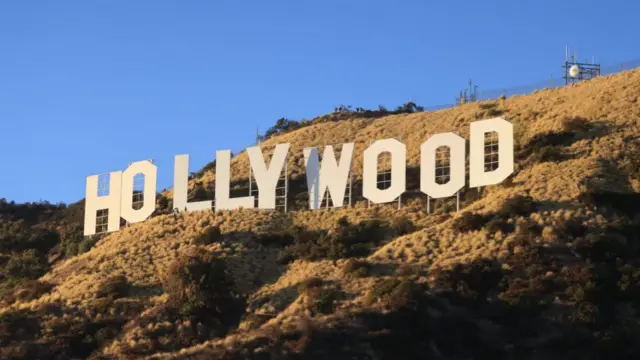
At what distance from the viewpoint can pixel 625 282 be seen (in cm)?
6212

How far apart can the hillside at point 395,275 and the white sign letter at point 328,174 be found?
150cm

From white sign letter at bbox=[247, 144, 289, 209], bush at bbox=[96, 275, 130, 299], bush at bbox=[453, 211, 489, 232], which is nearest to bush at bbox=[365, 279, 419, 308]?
bush at bbox=[453, 211, 489, 232]

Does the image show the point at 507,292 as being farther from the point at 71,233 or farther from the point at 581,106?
the point at 71,233

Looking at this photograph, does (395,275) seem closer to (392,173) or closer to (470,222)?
(470,222)

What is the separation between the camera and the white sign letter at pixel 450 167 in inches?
2864

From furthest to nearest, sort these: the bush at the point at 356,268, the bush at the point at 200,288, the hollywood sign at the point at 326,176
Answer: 1. the hollywood sign at the point at 326,176
2. the bush at the point at 356,268
3. the bush at the point at 200,288

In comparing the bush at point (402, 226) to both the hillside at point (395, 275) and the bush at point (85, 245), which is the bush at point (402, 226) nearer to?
the hillside at point (395, 275)

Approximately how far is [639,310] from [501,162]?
13.8 meters

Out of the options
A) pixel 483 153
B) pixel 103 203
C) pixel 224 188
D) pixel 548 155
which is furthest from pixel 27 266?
pixel 548 155

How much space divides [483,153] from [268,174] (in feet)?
48.9

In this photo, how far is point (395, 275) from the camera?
6581cm

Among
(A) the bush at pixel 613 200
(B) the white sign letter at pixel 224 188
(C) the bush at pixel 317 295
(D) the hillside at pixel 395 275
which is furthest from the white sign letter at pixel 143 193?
(A) the bush at pixel 613 200

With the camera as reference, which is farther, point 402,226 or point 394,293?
point 402,226

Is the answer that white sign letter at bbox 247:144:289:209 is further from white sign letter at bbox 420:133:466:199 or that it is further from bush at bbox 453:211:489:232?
bush at bbox 453:211:489:232
